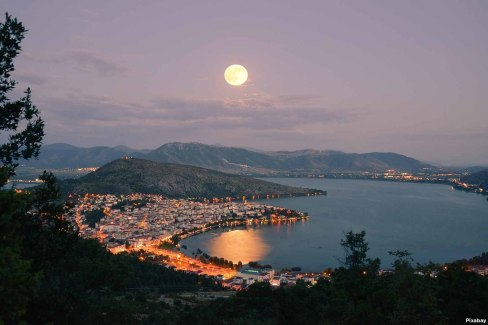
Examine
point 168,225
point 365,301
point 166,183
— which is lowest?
point 168,225

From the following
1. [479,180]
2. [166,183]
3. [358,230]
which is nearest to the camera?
[358,230]

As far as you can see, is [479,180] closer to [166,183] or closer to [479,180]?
[479,180]

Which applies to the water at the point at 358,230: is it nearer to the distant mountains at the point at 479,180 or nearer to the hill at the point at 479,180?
the distant mountains at the point at 479,180

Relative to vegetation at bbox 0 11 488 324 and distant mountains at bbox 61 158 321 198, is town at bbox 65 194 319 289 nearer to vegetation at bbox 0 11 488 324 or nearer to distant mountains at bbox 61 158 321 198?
distant mountains at bbox 61 158 321 198

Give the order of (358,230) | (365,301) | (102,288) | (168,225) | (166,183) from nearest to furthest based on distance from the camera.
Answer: (365,301), (102,288), (358,230), (168,225), (166,183)

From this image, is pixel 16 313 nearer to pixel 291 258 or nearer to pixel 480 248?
pixel 291 258

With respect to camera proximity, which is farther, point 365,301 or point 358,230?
point 358,230

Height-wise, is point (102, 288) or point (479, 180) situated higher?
point (479, 180)

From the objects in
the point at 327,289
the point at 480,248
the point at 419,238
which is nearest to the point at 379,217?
the point at 419,238

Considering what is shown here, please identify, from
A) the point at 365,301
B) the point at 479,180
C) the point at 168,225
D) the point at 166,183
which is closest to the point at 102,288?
the point at 365,301
